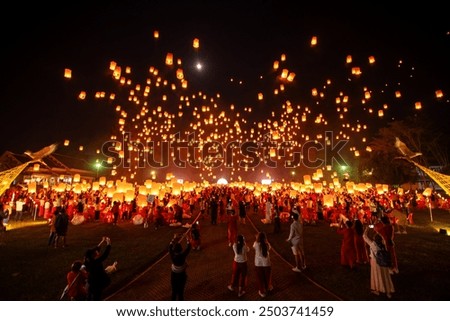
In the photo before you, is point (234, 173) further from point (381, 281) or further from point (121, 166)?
point (381, 281)

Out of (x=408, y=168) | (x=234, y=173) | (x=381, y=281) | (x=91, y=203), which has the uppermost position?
(x=234, y=173)

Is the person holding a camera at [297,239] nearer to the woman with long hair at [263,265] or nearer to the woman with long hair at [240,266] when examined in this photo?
the woman with long hair at [263,265]

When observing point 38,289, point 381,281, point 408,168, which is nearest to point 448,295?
point 381,281

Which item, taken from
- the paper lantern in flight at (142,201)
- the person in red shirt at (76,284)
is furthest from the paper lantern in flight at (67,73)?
the person in red shirt at (76,284)

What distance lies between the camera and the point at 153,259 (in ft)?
29.4

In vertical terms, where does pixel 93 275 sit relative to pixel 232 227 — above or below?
below

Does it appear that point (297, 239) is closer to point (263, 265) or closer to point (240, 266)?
point (263, 265)

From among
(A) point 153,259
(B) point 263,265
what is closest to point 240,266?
(B) point 263,265

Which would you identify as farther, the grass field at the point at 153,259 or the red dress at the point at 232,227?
the red dress at the point at 232,227

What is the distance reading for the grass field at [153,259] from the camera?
636cm
